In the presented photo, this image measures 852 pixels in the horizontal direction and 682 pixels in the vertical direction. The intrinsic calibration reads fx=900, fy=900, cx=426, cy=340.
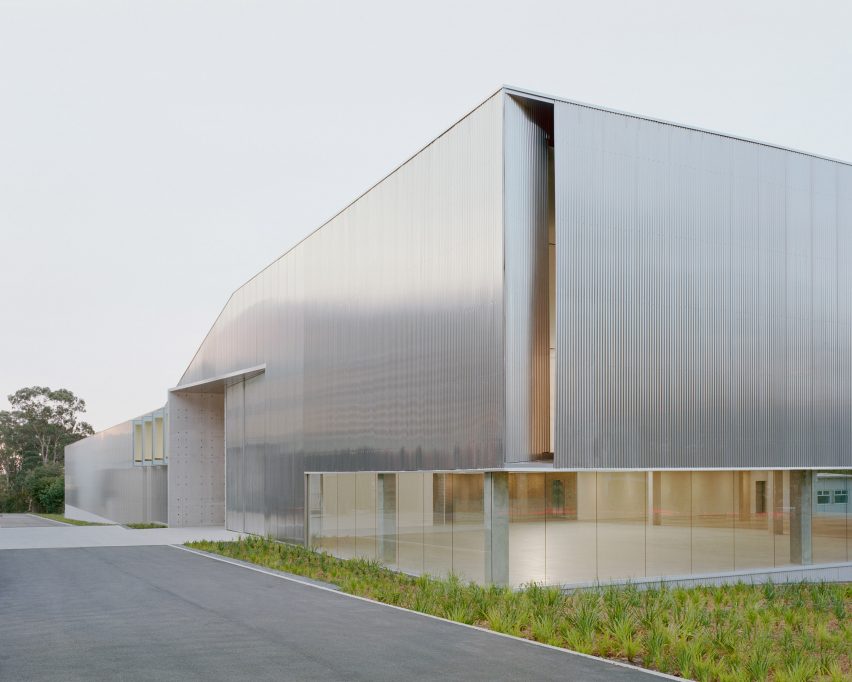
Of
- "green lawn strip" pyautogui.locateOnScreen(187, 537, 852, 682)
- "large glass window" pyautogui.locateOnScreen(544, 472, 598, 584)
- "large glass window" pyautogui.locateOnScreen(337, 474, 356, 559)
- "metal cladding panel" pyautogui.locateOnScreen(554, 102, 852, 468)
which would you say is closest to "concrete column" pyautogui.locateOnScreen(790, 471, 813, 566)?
"metal cladding panel" pyautogui.locateOnScreen(554, 102, 852, 468)

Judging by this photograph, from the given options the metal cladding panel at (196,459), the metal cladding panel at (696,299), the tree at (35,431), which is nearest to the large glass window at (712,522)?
the metal cladding panel at (696,299)

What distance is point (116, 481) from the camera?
55812mm

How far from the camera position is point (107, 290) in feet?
232

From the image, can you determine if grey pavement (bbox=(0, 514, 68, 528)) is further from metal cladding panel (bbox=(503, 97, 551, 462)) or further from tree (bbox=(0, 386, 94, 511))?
tree (bbox=(0, 386, 94, 511))

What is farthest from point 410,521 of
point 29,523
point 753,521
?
point 29,523

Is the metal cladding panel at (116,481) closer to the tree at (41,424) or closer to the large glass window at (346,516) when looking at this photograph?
the large glass window at (346,516)

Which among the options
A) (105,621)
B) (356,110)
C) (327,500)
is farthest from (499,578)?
(356,110)

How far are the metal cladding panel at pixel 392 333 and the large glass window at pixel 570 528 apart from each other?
4.60ft

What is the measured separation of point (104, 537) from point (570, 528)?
20555 mm

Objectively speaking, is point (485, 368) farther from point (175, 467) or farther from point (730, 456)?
point (175, 467)

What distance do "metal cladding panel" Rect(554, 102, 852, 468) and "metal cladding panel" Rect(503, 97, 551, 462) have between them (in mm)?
496

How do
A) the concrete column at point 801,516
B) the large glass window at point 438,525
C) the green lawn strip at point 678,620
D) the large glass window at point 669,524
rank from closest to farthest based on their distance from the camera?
the green lawn strip at point 678,620 < the large glass window at point 669,524 < the large glass window at point 438,525 < the concrete column at point 801,516

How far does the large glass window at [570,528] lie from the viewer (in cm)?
1695

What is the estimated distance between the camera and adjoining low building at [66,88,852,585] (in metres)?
17.2
